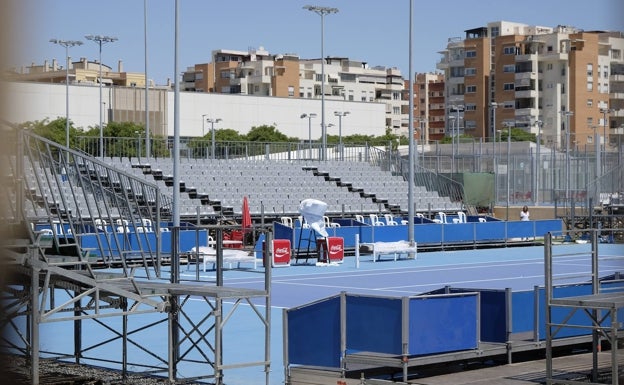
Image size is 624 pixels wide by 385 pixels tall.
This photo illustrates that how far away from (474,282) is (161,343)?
1256cm

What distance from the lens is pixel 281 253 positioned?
3109 centimetres

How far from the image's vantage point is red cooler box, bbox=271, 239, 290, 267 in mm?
31014

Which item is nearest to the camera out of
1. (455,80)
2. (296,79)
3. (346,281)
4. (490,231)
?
(346,281)

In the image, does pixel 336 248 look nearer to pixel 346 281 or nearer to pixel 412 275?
pixel 412 275

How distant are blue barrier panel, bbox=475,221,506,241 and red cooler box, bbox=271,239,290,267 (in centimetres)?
1140

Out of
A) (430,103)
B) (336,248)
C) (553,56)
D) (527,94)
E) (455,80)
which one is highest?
(553,56)

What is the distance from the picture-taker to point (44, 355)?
14.0 m

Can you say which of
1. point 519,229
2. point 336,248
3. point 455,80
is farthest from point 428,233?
point 455,80

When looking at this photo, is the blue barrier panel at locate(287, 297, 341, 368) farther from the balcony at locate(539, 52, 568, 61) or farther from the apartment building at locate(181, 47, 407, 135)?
the apartment building at locate(181, 47, 407, 135)

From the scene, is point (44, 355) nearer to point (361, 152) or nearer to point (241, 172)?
point (241, 172)

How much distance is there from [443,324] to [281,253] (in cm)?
2003

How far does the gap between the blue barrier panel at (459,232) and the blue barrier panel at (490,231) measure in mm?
343

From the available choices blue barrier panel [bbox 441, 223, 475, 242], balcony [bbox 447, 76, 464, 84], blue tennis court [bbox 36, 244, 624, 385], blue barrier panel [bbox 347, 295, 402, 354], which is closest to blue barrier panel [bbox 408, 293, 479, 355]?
blue barrier panel [bbox 347, 295, 402, 354]

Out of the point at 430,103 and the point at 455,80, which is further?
the point at 430,103
